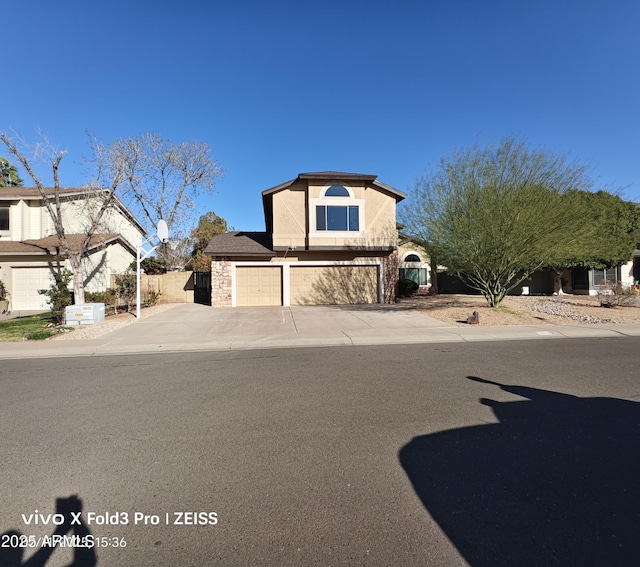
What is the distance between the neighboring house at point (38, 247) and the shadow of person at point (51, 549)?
59.3 ft

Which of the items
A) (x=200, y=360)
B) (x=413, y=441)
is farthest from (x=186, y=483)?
(x=200, y=360)

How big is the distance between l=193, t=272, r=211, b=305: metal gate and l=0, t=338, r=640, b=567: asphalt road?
58.2ft

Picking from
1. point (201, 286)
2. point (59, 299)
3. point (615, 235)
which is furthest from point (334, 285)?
point (615, 235)

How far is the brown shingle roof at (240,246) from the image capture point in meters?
20.1

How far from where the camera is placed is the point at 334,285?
20.9 m

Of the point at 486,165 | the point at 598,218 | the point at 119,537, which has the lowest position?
the point at 119,537

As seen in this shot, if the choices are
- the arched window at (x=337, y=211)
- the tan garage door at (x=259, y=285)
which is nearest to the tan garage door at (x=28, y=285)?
the tan garage door at (x=259, y=285)

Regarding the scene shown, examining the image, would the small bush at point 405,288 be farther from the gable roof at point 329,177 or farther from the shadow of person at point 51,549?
the shadow of person at point 51,549

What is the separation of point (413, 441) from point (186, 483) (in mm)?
2222

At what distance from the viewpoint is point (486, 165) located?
46.2ft

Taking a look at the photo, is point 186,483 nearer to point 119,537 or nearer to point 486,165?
point 119,537

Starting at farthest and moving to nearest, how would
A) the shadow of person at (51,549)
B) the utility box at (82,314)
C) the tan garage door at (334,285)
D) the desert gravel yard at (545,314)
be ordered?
1. the tan garage door at (334,285)
2. the desert gravel yard at (545,314)
3. the utility box at (82,314)
4. the shadow of person at (51,549)

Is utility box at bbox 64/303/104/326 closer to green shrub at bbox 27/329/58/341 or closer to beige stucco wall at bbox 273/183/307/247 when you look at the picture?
green shrub at bbox 27/329/58/341

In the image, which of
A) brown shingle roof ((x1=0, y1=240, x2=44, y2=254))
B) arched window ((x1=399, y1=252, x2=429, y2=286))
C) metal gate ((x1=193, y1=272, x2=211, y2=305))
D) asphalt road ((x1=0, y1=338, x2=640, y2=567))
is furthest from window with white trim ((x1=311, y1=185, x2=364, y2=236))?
asphalt road ((x1=0, y1=338, x2=640, y2=567))
